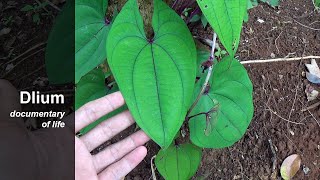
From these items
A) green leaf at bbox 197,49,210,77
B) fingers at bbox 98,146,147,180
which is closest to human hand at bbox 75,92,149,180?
fingers at bbox 98,146,147,180

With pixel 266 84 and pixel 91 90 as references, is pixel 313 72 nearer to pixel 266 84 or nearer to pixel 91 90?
pixel 266 84

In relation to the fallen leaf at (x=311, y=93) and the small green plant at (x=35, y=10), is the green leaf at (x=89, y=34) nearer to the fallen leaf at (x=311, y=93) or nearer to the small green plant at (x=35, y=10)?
the small green plant at (x=35, y=10)

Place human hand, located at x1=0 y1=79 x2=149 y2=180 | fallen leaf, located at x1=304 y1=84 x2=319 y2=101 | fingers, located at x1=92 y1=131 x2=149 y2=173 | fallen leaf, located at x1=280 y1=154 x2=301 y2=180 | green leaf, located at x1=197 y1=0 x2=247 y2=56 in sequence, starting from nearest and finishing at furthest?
1. green leaf, located at x1=197 y1=0 x2=247 y2=56
2. human hand, located at x1=0 y1=79 x2=149 y2=180
3. fingers, located at x1=92 y1=131 x2=149 y2=173
4. fallen leaf, located at x1=280 y1=154 x2=301 y2=180
5. fallen leaf, located at x1=304 y1=84 x2=319 y2=101

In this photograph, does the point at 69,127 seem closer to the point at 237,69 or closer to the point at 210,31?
the point at 237,69

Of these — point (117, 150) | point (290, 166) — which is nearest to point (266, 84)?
point (290, 166)

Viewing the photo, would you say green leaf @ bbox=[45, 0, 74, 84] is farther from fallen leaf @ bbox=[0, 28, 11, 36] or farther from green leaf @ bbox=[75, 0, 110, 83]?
fallen leaf @ bbox=[0, 28, 11, 36]

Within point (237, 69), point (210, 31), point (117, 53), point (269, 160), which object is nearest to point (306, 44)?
point (210, 31)

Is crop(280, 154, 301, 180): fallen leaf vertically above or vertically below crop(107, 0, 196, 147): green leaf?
below
